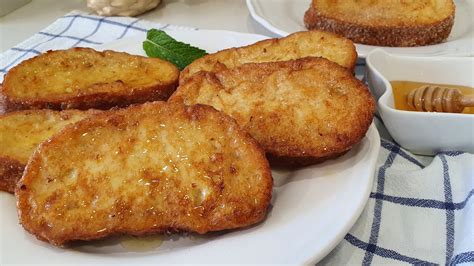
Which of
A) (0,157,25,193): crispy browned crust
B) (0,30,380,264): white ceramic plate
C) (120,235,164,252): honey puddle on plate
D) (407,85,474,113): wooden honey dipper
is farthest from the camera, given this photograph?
(407,85,474,113): wooden honey dipper

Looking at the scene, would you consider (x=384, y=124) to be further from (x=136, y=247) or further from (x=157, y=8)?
(x=157, y=8)

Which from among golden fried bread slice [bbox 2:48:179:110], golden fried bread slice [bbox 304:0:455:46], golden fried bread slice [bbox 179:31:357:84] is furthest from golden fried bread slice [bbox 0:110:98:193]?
golden fried bread slice [bbox 304:0:455:46]

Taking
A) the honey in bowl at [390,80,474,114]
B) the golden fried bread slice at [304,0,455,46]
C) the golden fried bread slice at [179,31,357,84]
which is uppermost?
the golden fried bread slice at [179,31,357,84]

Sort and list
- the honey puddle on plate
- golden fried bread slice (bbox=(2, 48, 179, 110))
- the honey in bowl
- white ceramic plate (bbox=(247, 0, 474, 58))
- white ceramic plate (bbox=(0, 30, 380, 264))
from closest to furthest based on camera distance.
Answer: white ceramic plate (bbox=(0, 30, 380, 264)), the honey puddle on plate, golden fried bread slice (bbox=(2, 48, 179, 110)), the honey in bowl, white ceramic plate (bbox=(247, 0, 474, 58))

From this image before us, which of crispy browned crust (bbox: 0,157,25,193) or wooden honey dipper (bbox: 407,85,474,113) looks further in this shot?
wooden honey dipper (bbox: 407,85,474,113)

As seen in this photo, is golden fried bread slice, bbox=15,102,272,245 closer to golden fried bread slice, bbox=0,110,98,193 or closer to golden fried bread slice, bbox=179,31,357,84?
golden fried bread slice, bbox=0,110,98,193

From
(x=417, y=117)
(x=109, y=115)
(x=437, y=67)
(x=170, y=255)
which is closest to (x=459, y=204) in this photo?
(x=417, y=117)
